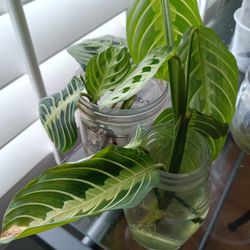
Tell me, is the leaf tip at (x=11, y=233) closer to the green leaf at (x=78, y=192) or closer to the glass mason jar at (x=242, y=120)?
the green leaf at (x=78, y=192)

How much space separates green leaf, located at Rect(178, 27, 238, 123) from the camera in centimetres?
26

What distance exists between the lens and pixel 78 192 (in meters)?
0.23

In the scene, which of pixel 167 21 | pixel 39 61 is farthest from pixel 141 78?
pixel 39 61

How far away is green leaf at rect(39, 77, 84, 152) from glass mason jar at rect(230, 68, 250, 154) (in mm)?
268

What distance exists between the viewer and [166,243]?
374 mm

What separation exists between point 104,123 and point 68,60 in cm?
24

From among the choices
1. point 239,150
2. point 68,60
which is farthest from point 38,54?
point 239,150

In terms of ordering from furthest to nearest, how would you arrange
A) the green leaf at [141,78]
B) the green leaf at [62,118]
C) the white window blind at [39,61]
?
the white window blind at [39,61] → the green leaf at [62,118] → the green leaf at [141,78]

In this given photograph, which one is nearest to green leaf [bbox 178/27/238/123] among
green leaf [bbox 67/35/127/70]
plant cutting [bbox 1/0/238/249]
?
plant cutting [bbox 1/0/238/249]

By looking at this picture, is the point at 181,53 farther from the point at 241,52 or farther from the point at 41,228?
the point at 241,52

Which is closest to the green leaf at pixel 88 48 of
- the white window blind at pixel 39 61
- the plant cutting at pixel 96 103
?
the plant cutting at pixel 96 103

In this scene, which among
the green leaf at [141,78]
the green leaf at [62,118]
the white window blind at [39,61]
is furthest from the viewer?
the white window blind at [39,61]

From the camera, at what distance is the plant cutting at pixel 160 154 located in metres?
0.23

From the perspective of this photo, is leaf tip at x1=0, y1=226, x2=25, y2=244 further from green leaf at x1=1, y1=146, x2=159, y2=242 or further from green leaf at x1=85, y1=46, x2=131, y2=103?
green leaf at x1=85, y1=46, x2=131, y2=103
